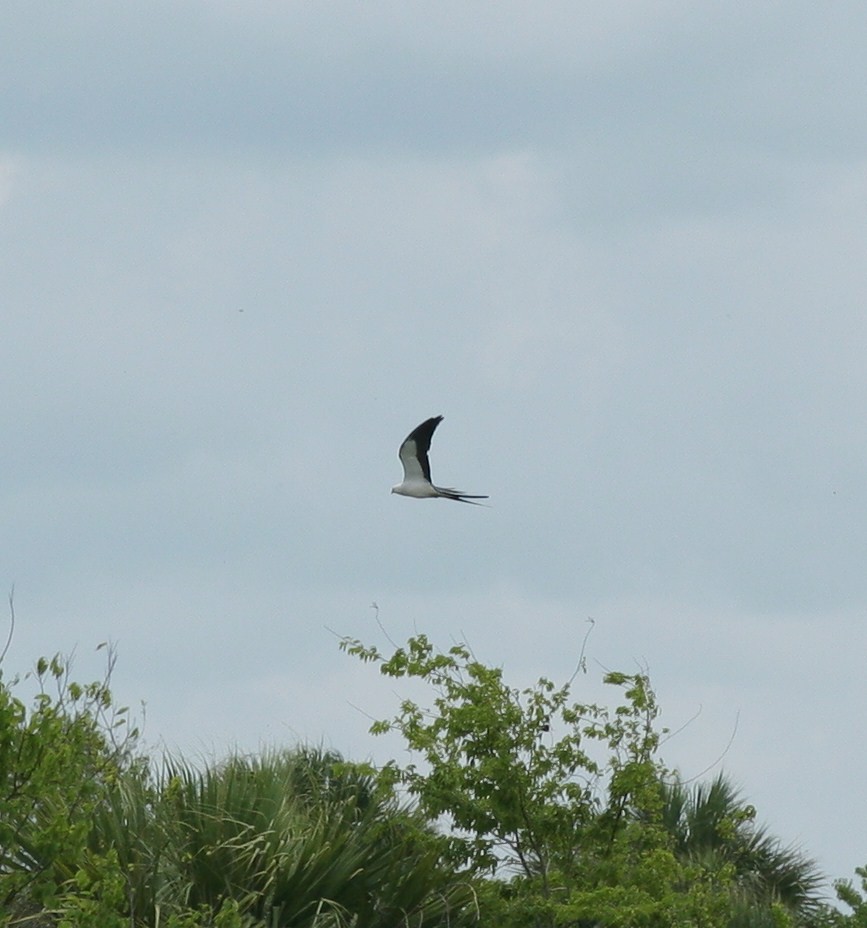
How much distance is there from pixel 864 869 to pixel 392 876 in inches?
257

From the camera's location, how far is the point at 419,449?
18469mm

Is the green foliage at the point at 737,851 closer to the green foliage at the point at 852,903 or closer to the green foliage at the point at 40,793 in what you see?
the green foliage at the point at 852,903

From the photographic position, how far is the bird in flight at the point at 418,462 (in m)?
18.4

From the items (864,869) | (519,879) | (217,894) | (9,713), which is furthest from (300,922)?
(864,869)

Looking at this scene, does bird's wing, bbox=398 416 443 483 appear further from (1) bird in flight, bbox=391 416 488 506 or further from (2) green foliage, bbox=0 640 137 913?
(2) green foliage, bbox=0 640 137 913

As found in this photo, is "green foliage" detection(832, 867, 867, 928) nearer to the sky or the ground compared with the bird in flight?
nearer to the ground

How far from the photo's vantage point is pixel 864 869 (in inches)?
750

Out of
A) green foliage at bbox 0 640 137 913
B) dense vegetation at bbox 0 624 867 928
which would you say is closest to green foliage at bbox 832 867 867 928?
dense vegetation at bbox 0 624 867 928

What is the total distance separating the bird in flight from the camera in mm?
18438

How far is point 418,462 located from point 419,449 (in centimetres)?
13

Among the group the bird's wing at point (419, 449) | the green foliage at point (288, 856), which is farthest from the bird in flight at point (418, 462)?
the green foliage at point (288, 856)

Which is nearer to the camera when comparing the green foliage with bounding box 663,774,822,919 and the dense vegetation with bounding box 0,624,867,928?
the dense vegetation with bounding box 0,624,867,928

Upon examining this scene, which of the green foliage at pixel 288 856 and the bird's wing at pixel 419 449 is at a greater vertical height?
the bird's wing at pixel 419 449

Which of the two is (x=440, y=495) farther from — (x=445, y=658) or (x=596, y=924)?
(x=596, y=924)
